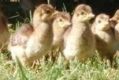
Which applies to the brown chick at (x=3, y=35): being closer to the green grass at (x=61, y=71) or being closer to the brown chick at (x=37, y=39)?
the green grass at (x=61, y=71)

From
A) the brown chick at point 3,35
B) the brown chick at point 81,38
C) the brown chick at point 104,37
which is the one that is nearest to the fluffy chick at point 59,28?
the brown chick at point 81,38

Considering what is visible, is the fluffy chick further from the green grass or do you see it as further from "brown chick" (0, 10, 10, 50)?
"brown chick" (0, 10, 10, 50)

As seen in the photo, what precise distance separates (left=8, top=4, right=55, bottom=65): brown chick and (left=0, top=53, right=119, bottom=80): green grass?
9cm

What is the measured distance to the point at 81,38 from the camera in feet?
11.8

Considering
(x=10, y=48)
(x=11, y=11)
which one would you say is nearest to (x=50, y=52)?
(x=10, y=48)

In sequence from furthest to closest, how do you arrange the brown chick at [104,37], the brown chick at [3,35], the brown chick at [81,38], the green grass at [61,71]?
the brown chick at [3,35] → the brown chick at [104,37] → the brown chick at [81,38] → the green grass at [61,71]

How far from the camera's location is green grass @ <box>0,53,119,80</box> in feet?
10.4

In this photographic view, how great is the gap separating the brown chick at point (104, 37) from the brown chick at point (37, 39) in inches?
16.5

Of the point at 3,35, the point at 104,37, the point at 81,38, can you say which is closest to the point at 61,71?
the point at 81,38

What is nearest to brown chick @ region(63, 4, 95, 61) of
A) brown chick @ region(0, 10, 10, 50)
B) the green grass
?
the green grass

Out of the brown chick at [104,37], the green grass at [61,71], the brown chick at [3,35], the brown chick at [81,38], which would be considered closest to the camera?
the green grass at [61,71]

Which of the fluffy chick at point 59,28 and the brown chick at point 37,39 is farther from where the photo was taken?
A: the fluffy chick at point 59,28

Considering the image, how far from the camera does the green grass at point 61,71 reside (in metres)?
3.18

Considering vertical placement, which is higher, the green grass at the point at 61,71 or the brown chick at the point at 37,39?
the brown chick at the point at 37,39
